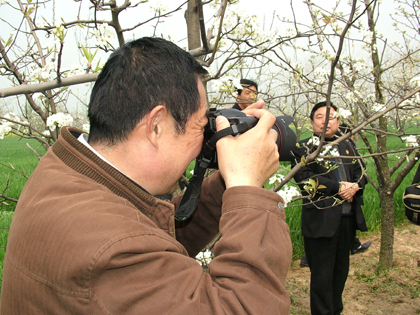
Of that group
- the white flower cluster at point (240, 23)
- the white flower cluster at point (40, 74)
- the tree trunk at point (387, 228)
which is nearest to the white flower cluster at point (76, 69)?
the white flower cluster at point (40, 74)

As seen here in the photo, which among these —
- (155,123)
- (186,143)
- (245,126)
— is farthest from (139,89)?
(245,126)

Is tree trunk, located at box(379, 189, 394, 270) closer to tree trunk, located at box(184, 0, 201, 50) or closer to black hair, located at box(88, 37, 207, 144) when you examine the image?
tree trunk, located at box(184, 0, 201, 50)

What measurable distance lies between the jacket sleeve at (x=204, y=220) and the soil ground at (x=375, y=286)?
2217mm

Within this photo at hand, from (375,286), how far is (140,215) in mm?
3507

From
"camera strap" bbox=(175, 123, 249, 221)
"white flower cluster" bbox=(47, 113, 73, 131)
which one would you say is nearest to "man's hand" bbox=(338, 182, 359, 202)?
"camera strap" bbox=(175, 123, 249, 221)

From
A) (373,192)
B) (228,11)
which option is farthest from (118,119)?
(373,192)

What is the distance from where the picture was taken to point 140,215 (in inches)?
31.3

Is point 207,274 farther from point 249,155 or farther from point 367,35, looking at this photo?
point 367,35

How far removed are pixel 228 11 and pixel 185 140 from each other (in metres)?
2.00

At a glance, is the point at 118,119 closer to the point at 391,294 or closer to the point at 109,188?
the point at 109,188

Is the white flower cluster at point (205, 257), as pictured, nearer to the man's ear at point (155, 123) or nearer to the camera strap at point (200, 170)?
the camera strap at point (200, 170)

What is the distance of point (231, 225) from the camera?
83 centimetres

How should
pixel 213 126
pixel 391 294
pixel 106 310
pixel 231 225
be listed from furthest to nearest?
pixel 391 294
pixel 213 126
pixel 231 225
pixel 106 310

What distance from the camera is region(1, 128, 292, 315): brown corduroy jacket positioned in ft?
2.17
